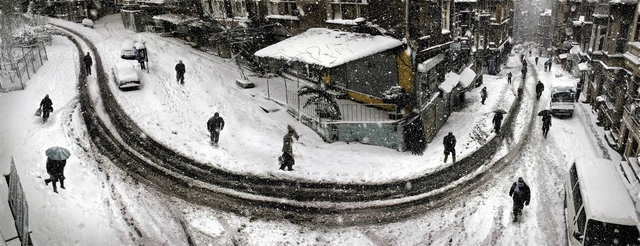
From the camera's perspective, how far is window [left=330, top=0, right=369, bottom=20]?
20.5 metres

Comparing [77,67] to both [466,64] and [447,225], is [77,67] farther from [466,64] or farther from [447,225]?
[466,64]

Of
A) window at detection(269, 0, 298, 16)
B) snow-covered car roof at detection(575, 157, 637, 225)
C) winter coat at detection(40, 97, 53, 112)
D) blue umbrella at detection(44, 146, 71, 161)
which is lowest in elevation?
snow-covered car roof at detection(575, 157, 637, 225)

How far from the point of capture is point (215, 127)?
16.6 m

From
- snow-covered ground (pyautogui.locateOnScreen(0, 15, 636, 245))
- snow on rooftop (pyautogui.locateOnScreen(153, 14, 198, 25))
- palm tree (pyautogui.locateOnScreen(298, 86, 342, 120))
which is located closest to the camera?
snow-covered ground (pyautogui.locateOnScreen(0, 15, 636, 245))

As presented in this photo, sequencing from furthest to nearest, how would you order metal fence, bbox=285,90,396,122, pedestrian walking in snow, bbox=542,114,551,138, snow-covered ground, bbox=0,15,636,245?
1. pedestrian walking in snow, bbox=542,114,551,138
2. metal fence, bbox=285,90,396,122
3. snow-covered ground, bbox=0,15,636,245

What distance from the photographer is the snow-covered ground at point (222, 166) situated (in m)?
11.6

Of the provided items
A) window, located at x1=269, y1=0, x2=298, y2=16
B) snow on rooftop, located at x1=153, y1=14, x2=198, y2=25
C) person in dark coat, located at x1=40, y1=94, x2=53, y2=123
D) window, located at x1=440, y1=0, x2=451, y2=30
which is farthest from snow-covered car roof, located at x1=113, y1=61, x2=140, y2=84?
window, located at x1=440, y1=0, x2=451, y2=30

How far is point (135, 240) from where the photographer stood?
36.0 ft

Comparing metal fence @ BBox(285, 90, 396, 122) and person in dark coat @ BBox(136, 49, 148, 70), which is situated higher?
person in dark coat @ BBox(136, 49, 148, 70)

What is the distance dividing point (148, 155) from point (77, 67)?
13537mm

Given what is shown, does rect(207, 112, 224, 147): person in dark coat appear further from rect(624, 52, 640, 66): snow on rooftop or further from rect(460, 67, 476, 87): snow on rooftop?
rect(624, 52, 640, 66): snow on rooftop

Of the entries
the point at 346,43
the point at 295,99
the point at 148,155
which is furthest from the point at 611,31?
the point at 148,155

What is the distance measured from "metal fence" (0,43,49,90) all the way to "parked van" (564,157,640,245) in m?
24.4

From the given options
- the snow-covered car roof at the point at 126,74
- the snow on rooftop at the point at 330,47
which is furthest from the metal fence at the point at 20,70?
the snow on rooftop at the point at 330,47
